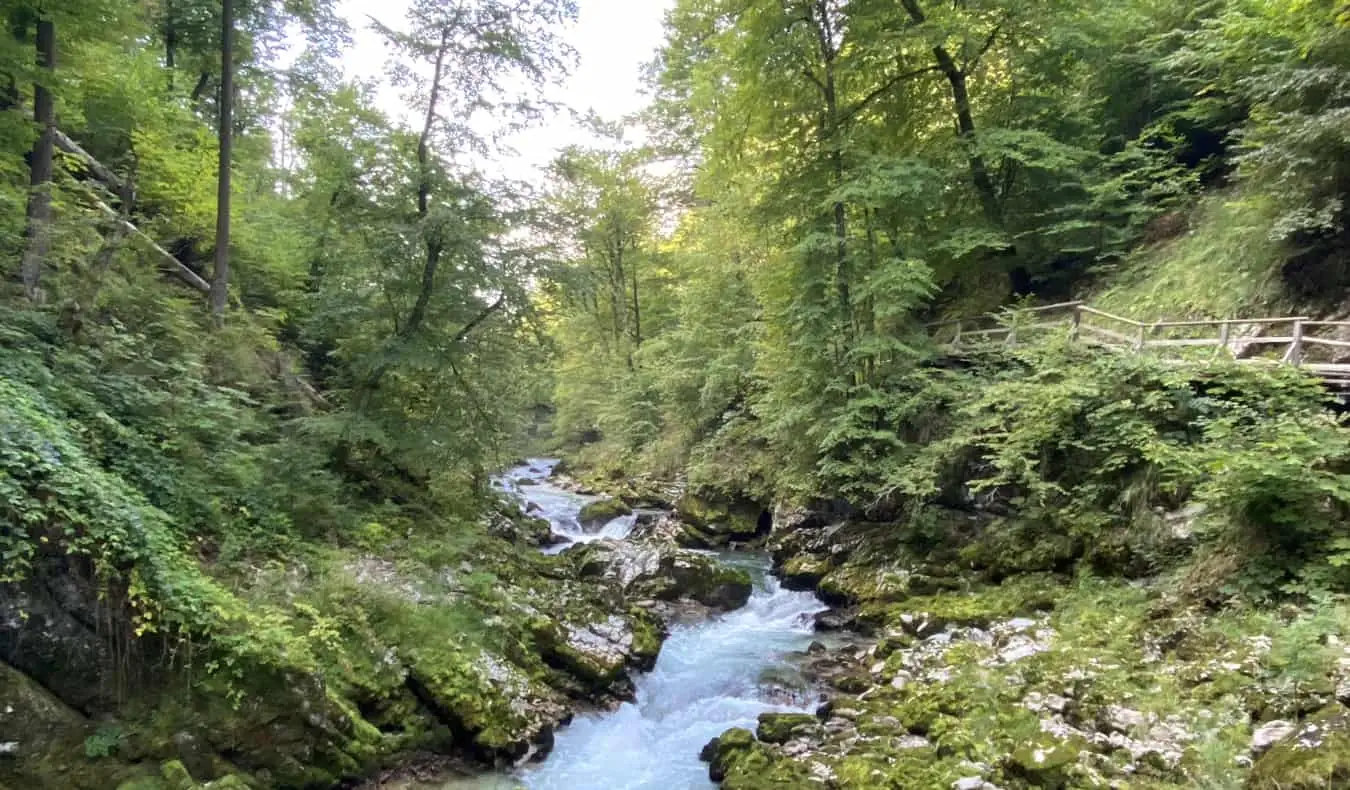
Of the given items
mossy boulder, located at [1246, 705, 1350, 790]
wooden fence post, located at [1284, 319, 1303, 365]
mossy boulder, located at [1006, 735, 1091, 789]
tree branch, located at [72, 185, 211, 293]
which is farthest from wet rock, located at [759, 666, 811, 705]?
tree branch, located at [72, 185, 211, 293]

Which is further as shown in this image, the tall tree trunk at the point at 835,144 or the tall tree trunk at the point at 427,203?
the tall tree trunk at the point at 835,144

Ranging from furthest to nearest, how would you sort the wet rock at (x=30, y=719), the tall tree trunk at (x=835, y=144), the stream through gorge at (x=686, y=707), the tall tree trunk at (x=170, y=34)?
1. the tall tree trunk at (x=170, y=34)
2. the tall tree trunk at (x=835, y=144)
3. the stream through gorge at (x=686, y=707)
4. the wet rock at (x=30, y=719)

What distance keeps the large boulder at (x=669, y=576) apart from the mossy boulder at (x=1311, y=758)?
8.16 meters

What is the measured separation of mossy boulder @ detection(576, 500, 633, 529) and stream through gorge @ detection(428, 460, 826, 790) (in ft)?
21.1

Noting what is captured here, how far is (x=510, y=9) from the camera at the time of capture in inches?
442

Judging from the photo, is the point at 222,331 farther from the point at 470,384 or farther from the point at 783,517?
the point at 783,517

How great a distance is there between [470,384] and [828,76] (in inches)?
405

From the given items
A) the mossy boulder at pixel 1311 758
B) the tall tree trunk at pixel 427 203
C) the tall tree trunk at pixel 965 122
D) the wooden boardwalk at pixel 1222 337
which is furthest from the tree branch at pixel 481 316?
the tall tree trunk at pixel 965 122

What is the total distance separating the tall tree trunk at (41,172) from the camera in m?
8.14

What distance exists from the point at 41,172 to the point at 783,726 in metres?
12.4

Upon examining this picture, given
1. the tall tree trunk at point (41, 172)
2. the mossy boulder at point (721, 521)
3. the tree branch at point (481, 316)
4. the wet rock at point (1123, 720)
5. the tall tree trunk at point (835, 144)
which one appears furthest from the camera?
the mossy boulder at point (721, 521)

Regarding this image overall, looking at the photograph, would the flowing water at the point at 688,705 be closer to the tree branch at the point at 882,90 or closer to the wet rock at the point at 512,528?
the wet rock at the point at 512,528

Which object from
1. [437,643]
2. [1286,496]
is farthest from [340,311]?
[1286,496]

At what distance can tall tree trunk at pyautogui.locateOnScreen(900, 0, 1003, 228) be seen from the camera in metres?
14.7
